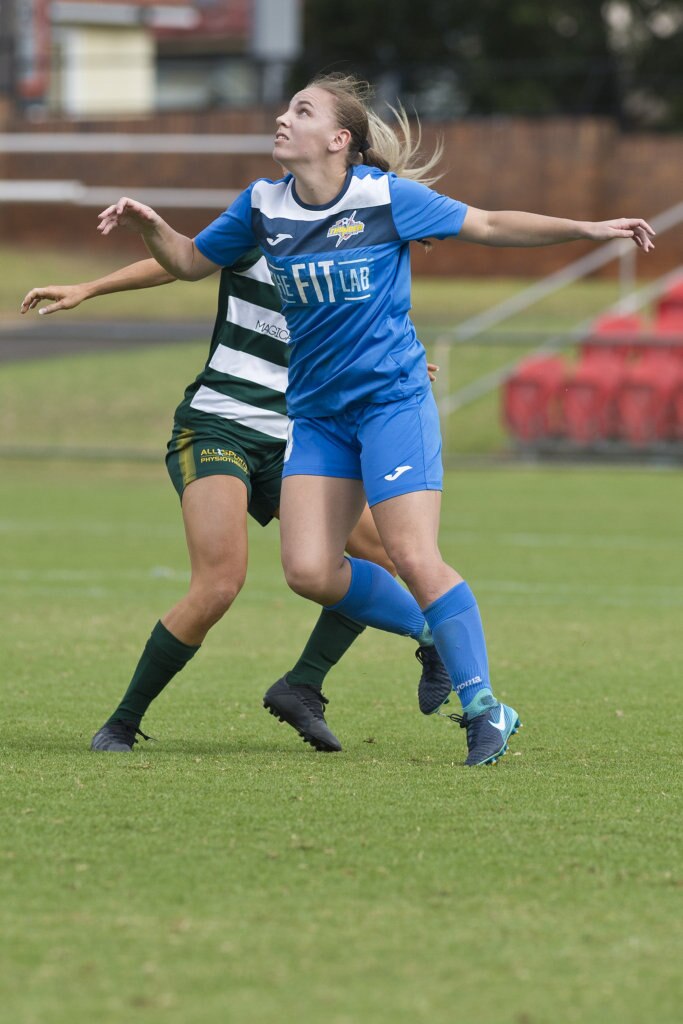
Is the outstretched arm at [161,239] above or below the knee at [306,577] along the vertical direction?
above

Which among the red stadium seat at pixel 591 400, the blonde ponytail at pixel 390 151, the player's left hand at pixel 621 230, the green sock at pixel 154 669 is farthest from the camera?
the red stadium seat at pixel 591 400

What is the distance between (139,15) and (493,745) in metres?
38.3

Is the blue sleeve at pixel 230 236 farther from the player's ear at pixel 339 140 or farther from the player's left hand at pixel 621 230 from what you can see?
the player's left hand at pixel 621 230

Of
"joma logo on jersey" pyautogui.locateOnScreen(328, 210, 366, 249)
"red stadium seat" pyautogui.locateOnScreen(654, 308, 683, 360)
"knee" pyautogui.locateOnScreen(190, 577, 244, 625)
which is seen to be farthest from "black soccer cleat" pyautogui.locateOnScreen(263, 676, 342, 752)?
"red stadium seat" pyautogui.locateOnScreen(654, 308, 683, 360)

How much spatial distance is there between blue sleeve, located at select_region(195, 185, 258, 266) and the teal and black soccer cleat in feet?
5.56

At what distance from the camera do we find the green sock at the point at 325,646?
601cm

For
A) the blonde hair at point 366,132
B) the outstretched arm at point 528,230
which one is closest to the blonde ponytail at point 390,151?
the blonde hair at point 366,132

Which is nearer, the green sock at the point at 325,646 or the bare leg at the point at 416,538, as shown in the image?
the bare leg at the point at 416,538

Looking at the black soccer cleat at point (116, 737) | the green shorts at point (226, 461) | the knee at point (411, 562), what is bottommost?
the black soccer cleat at point (116, 737)

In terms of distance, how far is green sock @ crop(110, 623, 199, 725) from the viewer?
5.79 meters

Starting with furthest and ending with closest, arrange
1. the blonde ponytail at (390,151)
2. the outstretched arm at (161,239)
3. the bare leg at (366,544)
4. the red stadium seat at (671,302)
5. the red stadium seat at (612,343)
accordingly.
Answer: the red stadium seat at (671,302)
the red stadium seat at (612,343)
the bare leg at (366,544)
the blonde ponytail at (390,151)
the outstretched arm at (161,239)

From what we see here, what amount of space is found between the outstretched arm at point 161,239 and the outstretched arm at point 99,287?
6cm

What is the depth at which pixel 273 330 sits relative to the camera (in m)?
5.98

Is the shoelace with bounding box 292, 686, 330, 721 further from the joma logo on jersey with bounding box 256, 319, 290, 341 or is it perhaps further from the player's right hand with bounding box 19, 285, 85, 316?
the player's right hand with bounding box 19, 285, 85, 316
